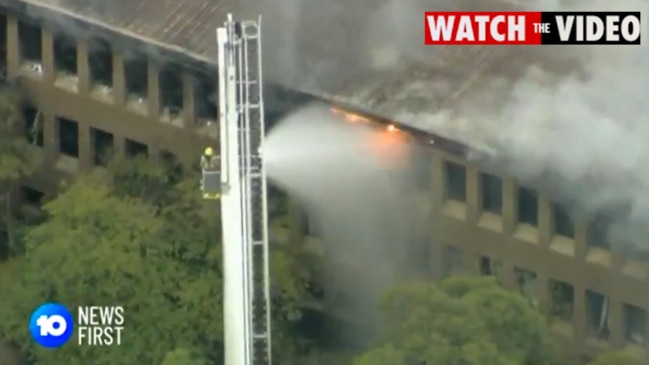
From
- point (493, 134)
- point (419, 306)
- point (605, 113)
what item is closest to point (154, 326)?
point (419, 306)

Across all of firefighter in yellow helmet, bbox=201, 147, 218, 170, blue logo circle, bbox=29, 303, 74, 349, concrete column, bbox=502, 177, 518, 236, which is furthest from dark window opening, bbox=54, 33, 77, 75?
concrete column, bbox=502, 177, 518, 236

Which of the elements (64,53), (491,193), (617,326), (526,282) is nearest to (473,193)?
(491,193)

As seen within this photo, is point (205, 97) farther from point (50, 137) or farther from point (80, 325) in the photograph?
point (80, 325)

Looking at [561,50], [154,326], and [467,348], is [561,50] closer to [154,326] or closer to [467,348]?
[467,348]

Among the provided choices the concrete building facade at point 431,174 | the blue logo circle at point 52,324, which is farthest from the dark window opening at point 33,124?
the blue logo circle at point 52,324


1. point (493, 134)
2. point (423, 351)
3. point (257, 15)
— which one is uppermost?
point (257, 15)

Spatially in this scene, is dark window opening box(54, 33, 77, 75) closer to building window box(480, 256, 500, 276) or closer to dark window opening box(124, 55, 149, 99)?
dark window opening box(124, 55, 149, 99)
